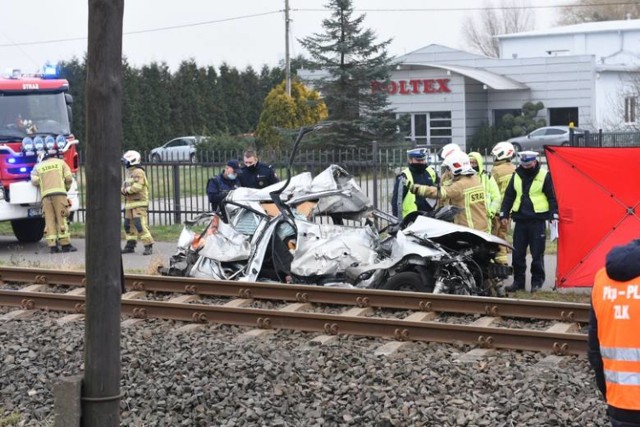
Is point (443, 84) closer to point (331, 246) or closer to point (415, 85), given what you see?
point (415, 85)

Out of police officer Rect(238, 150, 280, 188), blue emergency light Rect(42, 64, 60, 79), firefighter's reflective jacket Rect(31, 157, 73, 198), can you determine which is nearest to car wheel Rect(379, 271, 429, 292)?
police officer Rect(238, 150, 280, 188)

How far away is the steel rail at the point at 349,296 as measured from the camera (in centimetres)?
1037

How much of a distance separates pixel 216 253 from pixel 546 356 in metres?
4.94

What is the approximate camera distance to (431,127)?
53156 mm

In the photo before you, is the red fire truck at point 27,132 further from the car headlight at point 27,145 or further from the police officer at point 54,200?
the police officer at point 54,200

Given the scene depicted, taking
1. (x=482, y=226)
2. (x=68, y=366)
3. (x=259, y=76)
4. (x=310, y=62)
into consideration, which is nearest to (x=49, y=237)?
(x=482, y=226)

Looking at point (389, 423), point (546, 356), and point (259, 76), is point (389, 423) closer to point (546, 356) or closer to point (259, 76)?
point (546, 356)

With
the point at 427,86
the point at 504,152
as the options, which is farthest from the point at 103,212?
the point at 427,86

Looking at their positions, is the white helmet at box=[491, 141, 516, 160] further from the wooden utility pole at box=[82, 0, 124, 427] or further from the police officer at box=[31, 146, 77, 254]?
the wooden utility pole at box=[82, 0, 124, 427]

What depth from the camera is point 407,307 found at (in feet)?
35.1

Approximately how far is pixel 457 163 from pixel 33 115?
840 centimetres

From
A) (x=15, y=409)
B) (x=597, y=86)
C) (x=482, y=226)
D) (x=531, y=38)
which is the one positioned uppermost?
(x=531, y=38)

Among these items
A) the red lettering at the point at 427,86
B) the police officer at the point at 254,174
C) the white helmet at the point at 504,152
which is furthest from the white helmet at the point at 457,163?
the red lettering at the point at 427,86

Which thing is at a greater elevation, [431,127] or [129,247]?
[431,127]
